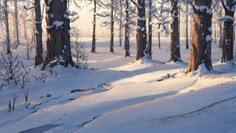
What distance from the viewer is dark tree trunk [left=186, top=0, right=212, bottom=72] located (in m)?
11.7

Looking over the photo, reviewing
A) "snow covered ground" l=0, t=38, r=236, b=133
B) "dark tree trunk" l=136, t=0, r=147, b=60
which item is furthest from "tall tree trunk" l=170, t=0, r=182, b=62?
"snow covered ground" l=0, t=38, r=236, b=133

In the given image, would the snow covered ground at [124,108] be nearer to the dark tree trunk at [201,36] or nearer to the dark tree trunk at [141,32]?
the dark tree trunk at [201,36]

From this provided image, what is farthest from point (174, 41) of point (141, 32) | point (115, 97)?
point (115, 97)

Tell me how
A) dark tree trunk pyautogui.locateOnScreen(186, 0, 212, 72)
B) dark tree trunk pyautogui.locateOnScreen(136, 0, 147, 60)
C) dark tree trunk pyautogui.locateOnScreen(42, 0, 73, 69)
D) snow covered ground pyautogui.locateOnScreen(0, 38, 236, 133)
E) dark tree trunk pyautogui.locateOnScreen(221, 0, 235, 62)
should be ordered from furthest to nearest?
dark tree trunk pyautogui.locateOnScreen(136, 0, 147, 60) < dark tree trunk pyautogui.locateOnScreen(221, 0, 235, 62) < dark tree trunk pyautogui.locateOnScreen(42, 0, 73, 69) < dark tree trunk pyautogui.locateOnScreen(186, 0, 212, 72) < snow covered ground pyautogui.locateOnScreen(0, 38, 236, 133)

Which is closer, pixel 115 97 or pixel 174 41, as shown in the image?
pixel 115 97

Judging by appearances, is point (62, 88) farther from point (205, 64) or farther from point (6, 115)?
point (205, 64)

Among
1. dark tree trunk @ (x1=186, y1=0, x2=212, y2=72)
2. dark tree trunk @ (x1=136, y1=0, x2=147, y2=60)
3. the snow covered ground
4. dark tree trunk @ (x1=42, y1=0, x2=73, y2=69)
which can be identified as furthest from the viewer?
dark tree trunk @ (x1=136, y1=0, x2=147, y2=60)

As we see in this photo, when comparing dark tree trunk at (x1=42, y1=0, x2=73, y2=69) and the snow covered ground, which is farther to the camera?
dark tree trunk at (x1=42, y1=0, x2=73, y2=69)

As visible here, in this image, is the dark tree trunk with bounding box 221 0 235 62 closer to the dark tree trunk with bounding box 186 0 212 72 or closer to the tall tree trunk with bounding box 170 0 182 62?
the tall tree trunk with bounding box 170 0 182 62

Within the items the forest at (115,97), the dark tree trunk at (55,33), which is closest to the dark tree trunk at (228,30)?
the forest at (115,97)

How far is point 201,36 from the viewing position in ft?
38.8

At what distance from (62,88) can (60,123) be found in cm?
421

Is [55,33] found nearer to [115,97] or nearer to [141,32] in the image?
[115,97]

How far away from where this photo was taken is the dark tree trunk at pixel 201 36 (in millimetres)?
11703
